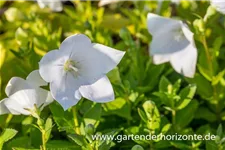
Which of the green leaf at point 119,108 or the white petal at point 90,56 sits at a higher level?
the white petal at point 90,56

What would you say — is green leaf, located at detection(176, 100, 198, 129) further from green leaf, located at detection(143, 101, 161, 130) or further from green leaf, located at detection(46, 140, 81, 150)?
green leaf, located at detection(46, 140, 81, 150)

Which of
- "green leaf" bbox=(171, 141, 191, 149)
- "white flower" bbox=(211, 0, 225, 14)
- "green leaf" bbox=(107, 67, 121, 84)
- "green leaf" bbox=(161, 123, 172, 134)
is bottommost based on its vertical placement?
"green leaf" bbox=(171, 141, 191, 149)

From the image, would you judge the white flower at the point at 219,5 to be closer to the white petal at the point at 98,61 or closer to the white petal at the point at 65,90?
the white petal at the point at 98,61

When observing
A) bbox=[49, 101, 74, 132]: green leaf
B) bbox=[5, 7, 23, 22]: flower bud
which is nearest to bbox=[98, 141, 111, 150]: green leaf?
bbox=[49, 101, 74, 132]: green leaf

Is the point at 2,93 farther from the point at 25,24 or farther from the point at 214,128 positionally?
the point at 214,128

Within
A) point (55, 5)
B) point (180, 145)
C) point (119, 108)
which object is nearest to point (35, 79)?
point (119, 108)

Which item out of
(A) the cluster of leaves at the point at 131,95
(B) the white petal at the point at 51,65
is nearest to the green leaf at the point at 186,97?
(A) the cluster of leaves at the point at 131,95

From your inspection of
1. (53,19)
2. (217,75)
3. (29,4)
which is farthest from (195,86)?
(29,4)
